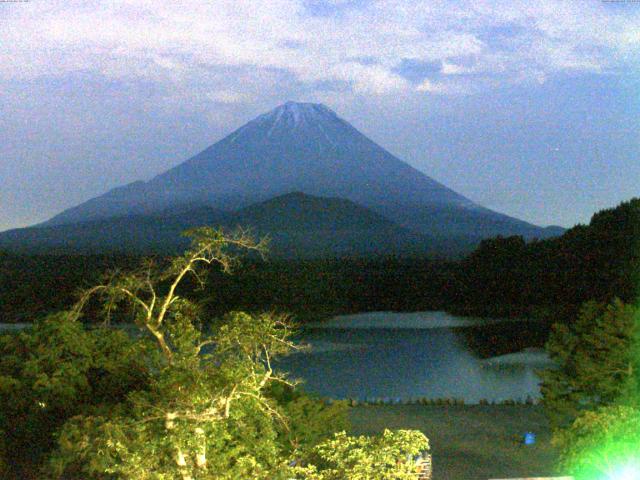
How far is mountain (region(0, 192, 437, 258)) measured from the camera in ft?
240

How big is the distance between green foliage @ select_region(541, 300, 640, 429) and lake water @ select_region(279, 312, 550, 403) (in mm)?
5967

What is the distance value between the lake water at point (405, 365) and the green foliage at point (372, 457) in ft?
28.4

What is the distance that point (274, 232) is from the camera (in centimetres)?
8344

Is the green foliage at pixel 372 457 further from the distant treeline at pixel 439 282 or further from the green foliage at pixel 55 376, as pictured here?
the distant treeline at pixel 439 282

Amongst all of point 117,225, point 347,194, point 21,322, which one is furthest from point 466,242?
point 21,322

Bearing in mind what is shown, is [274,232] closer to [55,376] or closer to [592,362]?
[592,362]

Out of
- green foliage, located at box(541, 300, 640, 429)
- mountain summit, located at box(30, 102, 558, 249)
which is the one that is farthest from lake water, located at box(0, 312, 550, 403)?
mountain summit, located at box(30, 102, 558, 249)

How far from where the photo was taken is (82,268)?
44.4 meters

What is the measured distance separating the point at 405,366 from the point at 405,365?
17 cm

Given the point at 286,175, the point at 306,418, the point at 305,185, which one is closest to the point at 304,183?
the point at 305,185

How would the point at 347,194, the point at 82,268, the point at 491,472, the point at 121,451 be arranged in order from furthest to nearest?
the point at 347,194
the point at 82,268
the point at 491,472
the point at 121,451

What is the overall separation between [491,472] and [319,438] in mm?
2313

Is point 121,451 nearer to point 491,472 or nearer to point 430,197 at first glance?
point 491,472

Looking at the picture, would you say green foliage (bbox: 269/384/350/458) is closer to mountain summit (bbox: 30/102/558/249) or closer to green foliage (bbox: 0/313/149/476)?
green foliage (bbox: 0/313/149/476)
